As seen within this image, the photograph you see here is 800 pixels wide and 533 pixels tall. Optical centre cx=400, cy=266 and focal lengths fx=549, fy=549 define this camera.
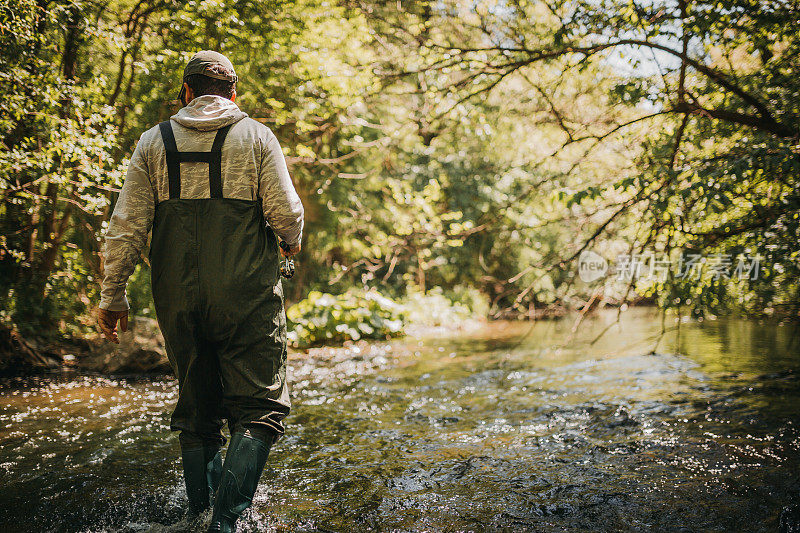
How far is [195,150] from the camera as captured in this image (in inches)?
88.0

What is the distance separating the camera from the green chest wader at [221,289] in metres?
2.21

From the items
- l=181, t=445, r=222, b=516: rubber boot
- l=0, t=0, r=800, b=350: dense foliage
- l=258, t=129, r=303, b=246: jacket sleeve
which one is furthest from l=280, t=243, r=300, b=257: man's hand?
l=0, t=0, r=800, b=350: dense foliage

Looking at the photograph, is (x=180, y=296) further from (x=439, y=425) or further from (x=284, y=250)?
(x=439, y=425)

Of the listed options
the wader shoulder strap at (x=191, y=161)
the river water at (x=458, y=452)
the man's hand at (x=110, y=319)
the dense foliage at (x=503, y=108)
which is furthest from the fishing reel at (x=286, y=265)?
the dense foliage at (x=503, y=108)

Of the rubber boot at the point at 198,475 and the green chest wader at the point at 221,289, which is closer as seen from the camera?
the green chest wader at the point at 221,289

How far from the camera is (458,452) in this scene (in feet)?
11.1

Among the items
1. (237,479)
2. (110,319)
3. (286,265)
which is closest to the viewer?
(237,479)

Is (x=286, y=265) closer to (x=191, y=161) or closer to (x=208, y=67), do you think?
(x=191, y=161)

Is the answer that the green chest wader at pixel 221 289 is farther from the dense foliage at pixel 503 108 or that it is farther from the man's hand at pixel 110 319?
the dense foliage at pixel 503 108

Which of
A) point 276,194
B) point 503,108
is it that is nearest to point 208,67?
point 276,194

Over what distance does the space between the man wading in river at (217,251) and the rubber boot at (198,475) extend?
0.08 feet

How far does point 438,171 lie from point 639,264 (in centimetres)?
1207

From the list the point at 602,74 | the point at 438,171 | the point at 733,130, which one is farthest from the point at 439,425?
the point at 438,171

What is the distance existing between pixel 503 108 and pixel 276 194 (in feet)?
19.2
